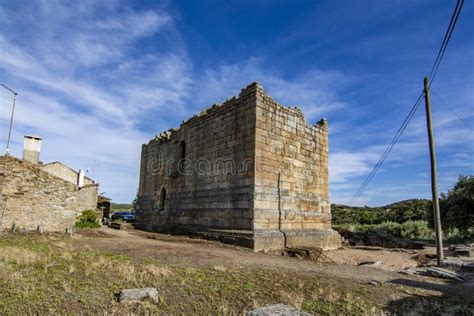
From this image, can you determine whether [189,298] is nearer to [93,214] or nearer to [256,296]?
[256,296]

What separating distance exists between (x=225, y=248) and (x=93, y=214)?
421 inches

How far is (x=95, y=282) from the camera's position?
529cm

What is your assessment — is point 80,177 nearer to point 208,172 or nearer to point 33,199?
point 33,199

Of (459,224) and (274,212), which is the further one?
(459,224)

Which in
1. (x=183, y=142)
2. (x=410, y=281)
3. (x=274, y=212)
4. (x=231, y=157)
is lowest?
(x=410, y=281)

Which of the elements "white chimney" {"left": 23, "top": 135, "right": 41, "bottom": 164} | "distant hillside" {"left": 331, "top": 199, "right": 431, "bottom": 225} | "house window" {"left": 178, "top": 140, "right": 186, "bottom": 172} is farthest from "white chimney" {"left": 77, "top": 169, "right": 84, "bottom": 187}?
"distant hillside" {"left": 331, "top": 199, "right": 431, "bottom": 225}

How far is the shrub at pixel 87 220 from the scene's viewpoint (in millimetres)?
17234

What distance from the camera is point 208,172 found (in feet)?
46.4

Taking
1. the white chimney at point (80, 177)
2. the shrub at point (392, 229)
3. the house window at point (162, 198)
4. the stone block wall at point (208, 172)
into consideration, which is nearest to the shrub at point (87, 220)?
the stone block wall at point (208, 172)

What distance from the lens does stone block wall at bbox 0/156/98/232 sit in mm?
12734

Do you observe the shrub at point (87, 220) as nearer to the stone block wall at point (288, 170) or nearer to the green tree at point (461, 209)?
the stone block wall at point (288, 170)

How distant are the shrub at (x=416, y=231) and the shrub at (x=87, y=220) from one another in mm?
22391

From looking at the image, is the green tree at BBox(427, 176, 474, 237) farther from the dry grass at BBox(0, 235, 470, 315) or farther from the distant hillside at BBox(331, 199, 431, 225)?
the dry grass at BBox(0, 235, 470, 315)

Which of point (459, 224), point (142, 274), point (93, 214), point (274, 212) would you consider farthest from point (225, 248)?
point (459, 224)
